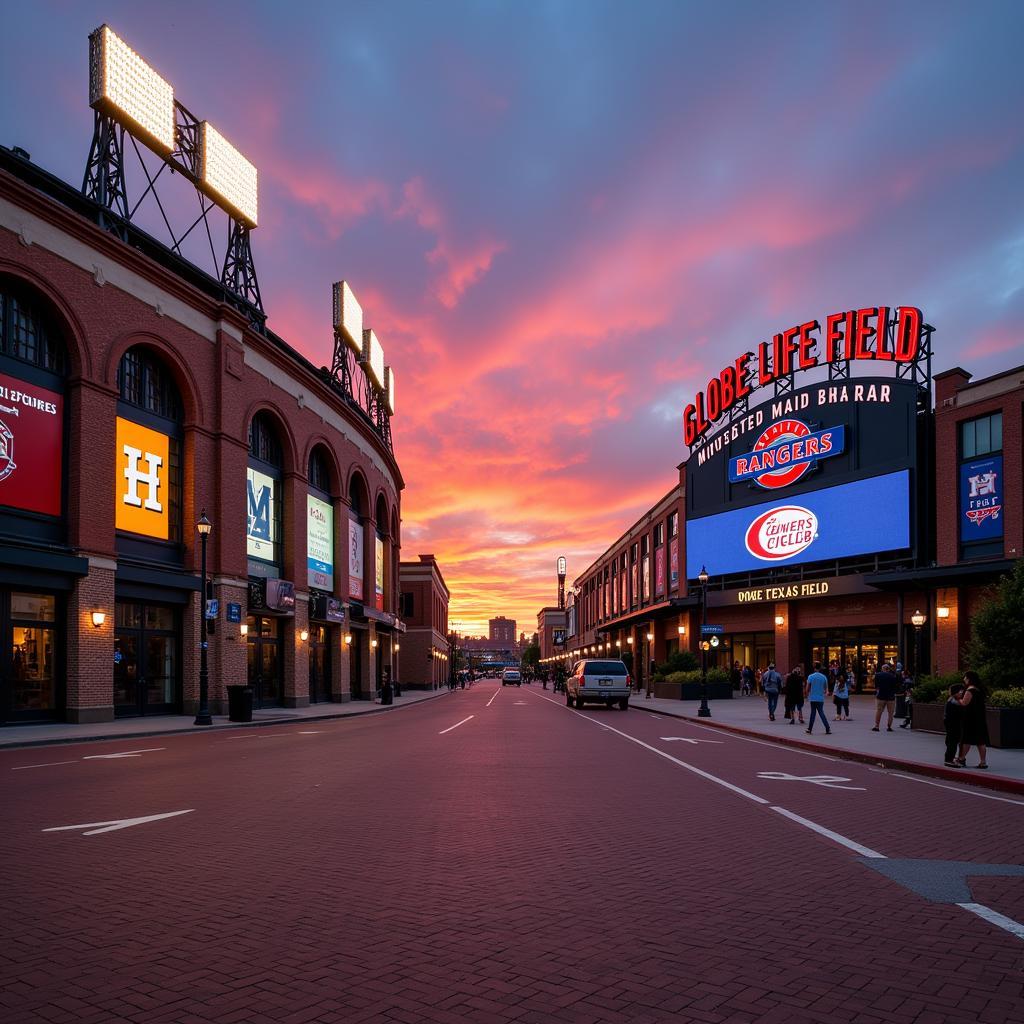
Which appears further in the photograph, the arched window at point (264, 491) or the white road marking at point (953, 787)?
the arched window at point (264, 491)

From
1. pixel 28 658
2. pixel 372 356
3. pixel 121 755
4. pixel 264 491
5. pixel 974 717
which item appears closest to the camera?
pixel 974 717

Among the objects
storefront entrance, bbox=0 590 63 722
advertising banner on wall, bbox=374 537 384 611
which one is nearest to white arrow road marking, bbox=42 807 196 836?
storefront entrance, bbox=0 590 63 722

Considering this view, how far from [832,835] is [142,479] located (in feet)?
82.6

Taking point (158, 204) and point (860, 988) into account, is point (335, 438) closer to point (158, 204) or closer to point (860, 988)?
point (158, 204)

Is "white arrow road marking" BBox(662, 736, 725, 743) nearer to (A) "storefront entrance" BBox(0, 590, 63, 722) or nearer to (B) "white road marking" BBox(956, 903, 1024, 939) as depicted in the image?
(B) "white road marking" BBox(956, 903, 1024, 939)

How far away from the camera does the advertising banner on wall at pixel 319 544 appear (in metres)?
41.5

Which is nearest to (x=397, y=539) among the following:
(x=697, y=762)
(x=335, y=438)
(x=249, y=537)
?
(x=335, y=438)

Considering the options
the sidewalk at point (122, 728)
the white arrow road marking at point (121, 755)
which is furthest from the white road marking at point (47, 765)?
the sidewalk at point (122, 728)

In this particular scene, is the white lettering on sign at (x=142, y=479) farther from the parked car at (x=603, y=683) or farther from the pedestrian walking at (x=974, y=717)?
the pedestrian walking at (x=974, y=717)

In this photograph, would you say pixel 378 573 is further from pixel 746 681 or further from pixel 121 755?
pixel 121 755

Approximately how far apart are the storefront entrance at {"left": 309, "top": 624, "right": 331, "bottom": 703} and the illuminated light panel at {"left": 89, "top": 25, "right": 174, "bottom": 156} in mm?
21974

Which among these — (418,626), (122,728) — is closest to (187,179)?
(122,728)

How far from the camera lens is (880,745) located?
18531mm

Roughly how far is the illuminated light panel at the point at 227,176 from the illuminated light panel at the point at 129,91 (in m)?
2.56
